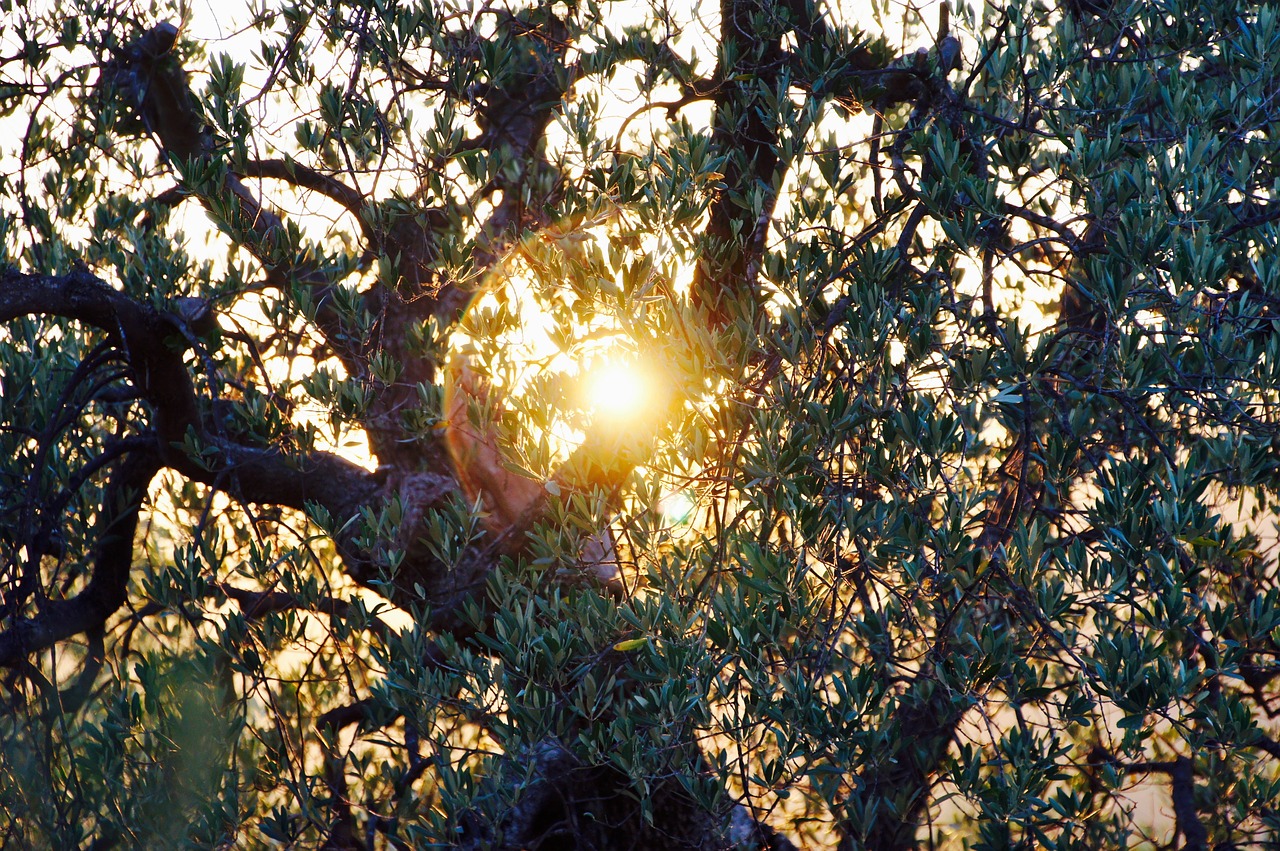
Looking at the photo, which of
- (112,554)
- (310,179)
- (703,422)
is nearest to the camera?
(703,422)

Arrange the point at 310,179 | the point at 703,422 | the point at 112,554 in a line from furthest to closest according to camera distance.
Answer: the point at 112,554 → the point at 310,179 → the point at 703,422

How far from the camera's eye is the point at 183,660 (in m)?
3.65

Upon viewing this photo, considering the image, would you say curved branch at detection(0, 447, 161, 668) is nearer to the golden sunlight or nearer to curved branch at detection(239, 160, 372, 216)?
curved branch at detection(239, 160, 372, 216)

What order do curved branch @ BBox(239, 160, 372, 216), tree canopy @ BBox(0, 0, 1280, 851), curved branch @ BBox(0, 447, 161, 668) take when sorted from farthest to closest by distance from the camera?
curved branch @ BBox(0, 447, 161, 668) < curved branch @ BBox(239, 160, 372, 216) < tree canopy @ BBox(0, 0, 1280, 851)

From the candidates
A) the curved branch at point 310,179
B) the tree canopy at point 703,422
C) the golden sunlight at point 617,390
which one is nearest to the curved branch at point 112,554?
the tree canopy at point 703,422

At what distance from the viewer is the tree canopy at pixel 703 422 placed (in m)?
2.58

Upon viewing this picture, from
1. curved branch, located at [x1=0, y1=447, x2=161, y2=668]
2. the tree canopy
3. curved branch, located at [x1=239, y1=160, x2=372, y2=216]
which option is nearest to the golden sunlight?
the tree canopy

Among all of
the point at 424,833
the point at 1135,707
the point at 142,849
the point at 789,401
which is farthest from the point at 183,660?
the point at 1135,707

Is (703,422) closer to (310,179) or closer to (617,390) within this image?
(617,390)

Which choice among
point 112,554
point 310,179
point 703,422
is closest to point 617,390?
point 703,422

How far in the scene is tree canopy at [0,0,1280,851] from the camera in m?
2.58

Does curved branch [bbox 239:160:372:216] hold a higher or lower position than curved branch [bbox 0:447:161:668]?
higher

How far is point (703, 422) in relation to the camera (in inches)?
116

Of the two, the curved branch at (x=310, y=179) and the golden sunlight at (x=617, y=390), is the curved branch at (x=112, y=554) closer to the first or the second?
the curved branch at (x=310, y=179)
